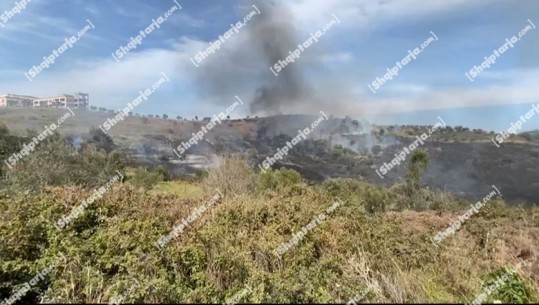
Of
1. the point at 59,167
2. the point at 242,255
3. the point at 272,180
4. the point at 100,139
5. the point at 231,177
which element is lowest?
the point at 242,255

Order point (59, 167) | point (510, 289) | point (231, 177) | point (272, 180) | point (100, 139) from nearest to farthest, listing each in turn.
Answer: point (510, 289), point (231, 177), point (59, 167), point (272, 180), point (100, 139)

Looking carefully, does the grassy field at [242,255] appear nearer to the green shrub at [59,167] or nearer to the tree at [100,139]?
the green shrub at [59,167]

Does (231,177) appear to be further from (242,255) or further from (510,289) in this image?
(510,289)

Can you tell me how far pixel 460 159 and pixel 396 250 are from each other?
1521 inches

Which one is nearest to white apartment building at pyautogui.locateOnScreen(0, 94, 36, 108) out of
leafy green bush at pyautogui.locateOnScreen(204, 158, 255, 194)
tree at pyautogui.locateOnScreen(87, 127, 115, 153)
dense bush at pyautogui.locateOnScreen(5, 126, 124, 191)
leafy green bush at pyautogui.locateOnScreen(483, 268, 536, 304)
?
tree at pyautogui.locateOnScreen(87, 127, 115, 153)

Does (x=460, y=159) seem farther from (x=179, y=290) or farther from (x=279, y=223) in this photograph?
(x=179, y=290)

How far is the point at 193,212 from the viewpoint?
8.30 meters

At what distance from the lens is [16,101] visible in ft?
117

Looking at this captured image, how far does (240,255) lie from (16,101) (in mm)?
37933

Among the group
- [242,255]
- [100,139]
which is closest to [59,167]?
[242,255]

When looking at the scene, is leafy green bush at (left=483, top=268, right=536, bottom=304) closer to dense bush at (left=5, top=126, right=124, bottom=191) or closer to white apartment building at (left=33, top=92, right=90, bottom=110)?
dense bush at (left=5, top=126, right=124, bottom=191)

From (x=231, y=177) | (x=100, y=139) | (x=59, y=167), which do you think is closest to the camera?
(x=231, y=177)

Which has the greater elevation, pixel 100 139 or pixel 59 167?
pixel 100 139

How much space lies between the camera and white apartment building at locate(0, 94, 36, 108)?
113ft
